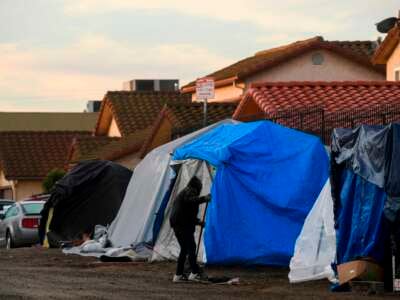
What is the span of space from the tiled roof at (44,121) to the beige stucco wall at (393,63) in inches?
1657

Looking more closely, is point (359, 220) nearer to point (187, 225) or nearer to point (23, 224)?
point (187, 225)

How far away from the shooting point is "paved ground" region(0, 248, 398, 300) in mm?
17013

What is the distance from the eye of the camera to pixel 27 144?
62875mm

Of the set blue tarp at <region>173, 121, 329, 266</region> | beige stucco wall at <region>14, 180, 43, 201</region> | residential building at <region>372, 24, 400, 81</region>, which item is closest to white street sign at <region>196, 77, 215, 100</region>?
blue tarp at <region>173, 121, 329, 266</region>

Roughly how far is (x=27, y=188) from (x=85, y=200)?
29.9 meters

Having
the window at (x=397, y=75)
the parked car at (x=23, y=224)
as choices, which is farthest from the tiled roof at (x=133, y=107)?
the parked car at (x=23, y=224)

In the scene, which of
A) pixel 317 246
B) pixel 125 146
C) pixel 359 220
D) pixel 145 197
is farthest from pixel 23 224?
pixel 359 220

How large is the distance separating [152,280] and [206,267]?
104 inches

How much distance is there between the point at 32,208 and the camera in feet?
113

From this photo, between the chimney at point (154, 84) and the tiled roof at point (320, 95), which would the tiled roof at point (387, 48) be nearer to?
the tiled roof at point (320, 95)

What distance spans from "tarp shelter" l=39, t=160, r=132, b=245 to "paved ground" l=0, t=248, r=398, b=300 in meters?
6.47

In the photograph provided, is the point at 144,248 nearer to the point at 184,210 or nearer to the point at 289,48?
the point at 184,210

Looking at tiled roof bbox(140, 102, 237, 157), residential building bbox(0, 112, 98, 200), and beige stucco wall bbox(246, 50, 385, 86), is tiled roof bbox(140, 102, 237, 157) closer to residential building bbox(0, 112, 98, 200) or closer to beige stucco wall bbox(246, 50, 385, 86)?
beige stucco wall bbox(246, 50, 385, 86)

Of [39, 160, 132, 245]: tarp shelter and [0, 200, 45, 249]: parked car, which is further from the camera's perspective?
[0, 200, 45, 249]: parked car
